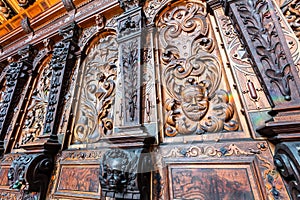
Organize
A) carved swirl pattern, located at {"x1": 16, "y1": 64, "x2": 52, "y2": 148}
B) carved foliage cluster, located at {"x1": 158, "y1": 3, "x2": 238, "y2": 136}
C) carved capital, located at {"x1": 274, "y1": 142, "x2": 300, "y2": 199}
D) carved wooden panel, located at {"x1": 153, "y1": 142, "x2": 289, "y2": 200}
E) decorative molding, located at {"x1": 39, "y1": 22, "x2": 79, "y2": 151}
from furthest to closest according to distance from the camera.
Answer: carved swirl pattern, located at {"x1": 16, "y1": 64, "x2": 52, "y2": 148} → decorative molding, located at {"x1": 39, "y1": 22, "x2": 79, "y2": 151} → carved foliage cluster, located at {"x1": 158, "y1": 3, "x2": 238, "y2": 136} → carved wooden panel, located at {"x1": 153, "y1": 142, "x2": 289, "y2": 200} → carved capital, located at {"x1": 274, "y1": 142, "x2": 300, "y2": 199}

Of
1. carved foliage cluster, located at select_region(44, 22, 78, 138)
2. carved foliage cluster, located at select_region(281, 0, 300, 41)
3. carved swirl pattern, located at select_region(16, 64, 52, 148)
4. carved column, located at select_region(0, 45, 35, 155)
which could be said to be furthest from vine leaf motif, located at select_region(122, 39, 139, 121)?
carved column, located at select_region(0, 45, 35, 155)

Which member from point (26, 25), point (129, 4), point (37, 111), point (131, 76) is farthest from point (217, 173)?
point (26, 25)

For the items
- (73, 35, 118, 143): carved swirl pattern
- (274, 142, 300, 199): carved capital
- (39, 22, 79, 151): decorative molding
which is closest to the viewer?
(274, 142, 300, 199): carved capital

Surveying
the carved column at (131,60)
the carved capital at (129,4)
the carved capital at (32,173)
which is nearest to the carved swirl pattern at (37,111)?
the carved capital at (32,173)

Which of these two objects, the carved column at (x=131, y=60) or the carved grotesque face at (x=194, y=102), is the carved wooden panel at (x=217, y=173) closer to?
the carved grotesque face at (x=194, y=102)

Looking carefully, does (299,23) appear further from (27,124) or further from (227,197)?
(27,124)

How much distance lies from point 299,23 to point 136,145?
1.19 m

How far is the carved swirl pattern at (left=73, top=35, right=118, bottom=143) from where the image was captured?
131 cm

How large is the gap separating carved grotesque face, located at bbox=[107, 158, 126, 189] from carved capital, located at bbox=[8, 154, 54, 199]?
28.2 inches

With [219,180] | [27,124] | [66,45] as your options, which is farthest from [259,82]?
[27,124]

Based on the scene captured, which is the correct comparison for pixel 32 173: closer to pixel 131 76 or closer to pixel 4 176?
pixel 4 176

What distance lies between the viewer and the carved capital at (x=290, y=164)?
0.57m

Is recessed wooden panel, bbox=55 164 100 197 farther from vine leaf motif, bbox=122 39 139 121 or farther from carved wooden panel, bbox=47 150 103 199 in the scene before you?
vine leaf motif, bbox=122 39 139 121

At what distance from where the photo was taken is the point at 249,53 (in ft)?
2.92
